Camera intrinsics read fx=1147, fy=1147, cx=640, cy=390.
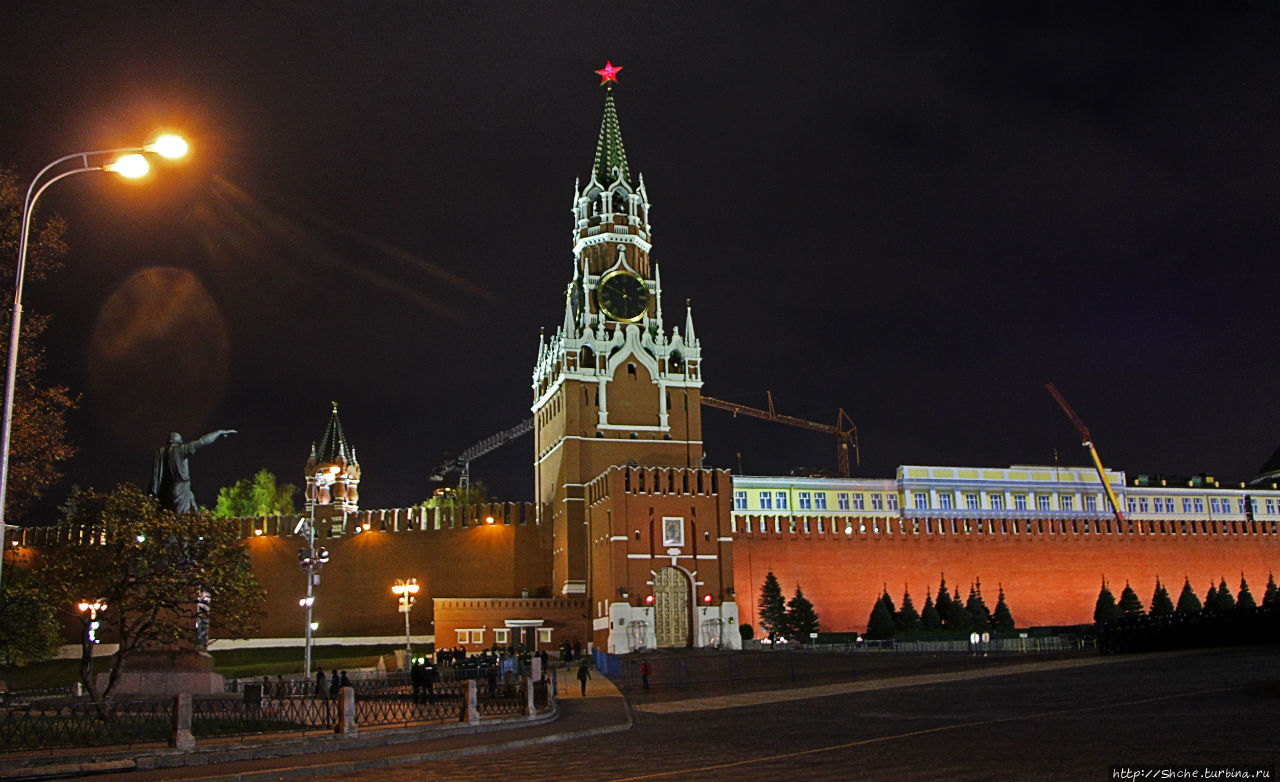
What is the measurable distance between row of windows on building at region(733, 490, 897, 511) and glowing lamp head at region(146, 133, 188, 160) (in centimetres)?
7494

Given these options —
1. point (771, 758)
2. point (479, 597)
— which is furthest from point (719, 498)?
point (771, 758)

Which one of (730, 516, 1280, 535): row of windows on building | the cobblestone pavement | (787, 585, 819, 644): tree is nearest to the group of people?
the cobblestone pavement

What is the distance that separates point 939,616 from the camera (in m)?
55.7

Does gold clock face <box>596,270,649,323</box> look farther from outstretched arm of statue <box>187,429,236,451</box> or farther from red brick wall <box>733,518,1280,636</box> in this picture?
outstretched arm of statue <box>187,429,236,451</box>

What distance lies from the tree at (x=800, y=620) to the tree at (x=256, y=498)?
156 feet

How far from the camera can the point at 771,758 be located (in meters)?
15.5

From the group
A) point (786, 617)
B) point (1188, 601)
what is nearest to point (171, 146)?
point (786, 617)

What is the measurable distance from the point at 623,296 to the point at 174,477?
33635 millimetres

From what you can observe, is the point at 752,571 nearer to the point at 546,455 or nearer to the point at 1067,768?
the point at 546,455

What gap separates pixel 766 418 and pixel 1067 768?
115 m

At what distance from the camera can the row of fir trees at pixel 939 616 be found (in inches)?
2112

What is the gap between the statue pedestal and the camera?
26.5m

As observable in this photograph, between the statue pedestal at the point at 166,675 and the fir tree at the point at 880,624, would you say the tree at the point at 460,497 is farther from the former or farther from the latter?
the statue pedestal at the point at 166,675

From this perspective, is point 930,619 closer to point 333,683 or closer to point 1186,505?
point 333,683
